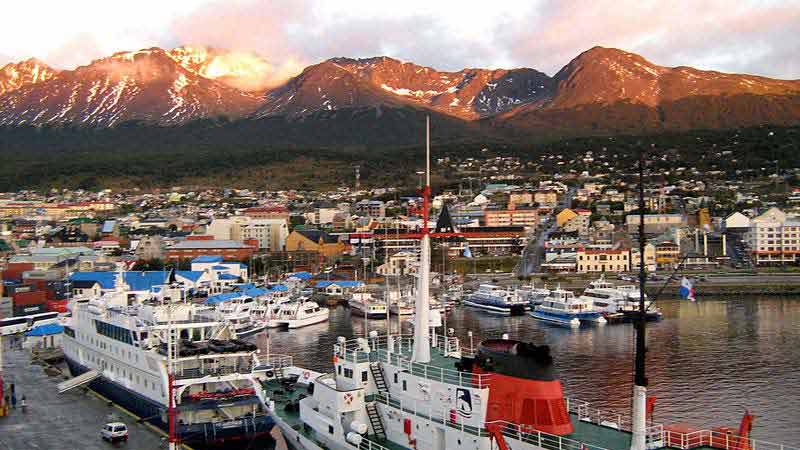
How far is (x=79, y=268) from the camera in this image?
62.3 meters

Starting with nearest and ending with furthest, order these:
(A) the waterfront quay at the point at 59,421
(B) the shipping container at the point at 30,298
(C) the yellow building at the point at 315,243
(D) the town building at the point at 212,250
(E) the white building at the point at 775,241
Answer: (A) the waterfront quay at the point at 59,421 → (B) the shipping container at the point at 30,298 → (E) the white building at the point at 775,241 → (D) the town building at the point at 212,250 → (C) the yellow building at the point at 315,243

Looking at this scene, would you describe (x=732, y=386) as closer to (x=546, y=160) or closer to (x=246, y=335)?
(x=246, y=335)

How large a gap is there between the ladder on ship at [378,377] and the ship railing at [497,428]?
66cm

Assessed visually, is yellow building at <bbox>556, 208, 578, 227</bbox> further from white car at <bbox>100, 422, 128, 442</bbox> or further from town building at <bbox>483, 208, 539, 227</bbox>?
white car at <bbox>100, 422, 128, 442</bbox>

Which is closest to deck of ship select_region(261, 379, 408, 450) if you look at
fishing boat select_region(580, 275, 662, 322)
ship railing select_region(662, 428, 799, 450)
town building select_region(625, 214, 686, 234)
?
ship railing select_region(662, 428, 799, 450)

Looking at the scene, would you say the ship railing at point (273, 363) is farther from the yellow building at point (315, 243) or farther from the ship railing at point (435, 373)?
the yellow building at point (315, 243)

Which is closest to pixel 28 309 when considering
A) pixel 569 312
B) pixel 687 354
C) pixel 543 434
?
pixel 569 312

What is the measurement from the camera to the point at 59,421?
85.9ft

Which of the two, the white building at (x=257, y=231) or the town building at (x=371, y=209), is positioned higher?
the town building at (x=371, y=209)

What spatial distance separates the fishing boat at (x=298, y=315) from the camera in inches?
1886

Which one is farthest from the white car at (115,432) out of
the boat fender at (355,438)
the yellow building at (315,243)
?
the yellow building at (315,243)

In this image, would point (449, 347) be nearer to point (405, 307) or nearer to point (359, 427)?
point (359, 427)

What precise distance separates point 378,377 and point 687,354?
70.3ft

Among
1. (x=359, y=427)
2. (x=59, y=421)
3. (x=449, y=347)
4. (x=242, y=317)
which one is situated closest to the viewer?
(x=359, y=427)
